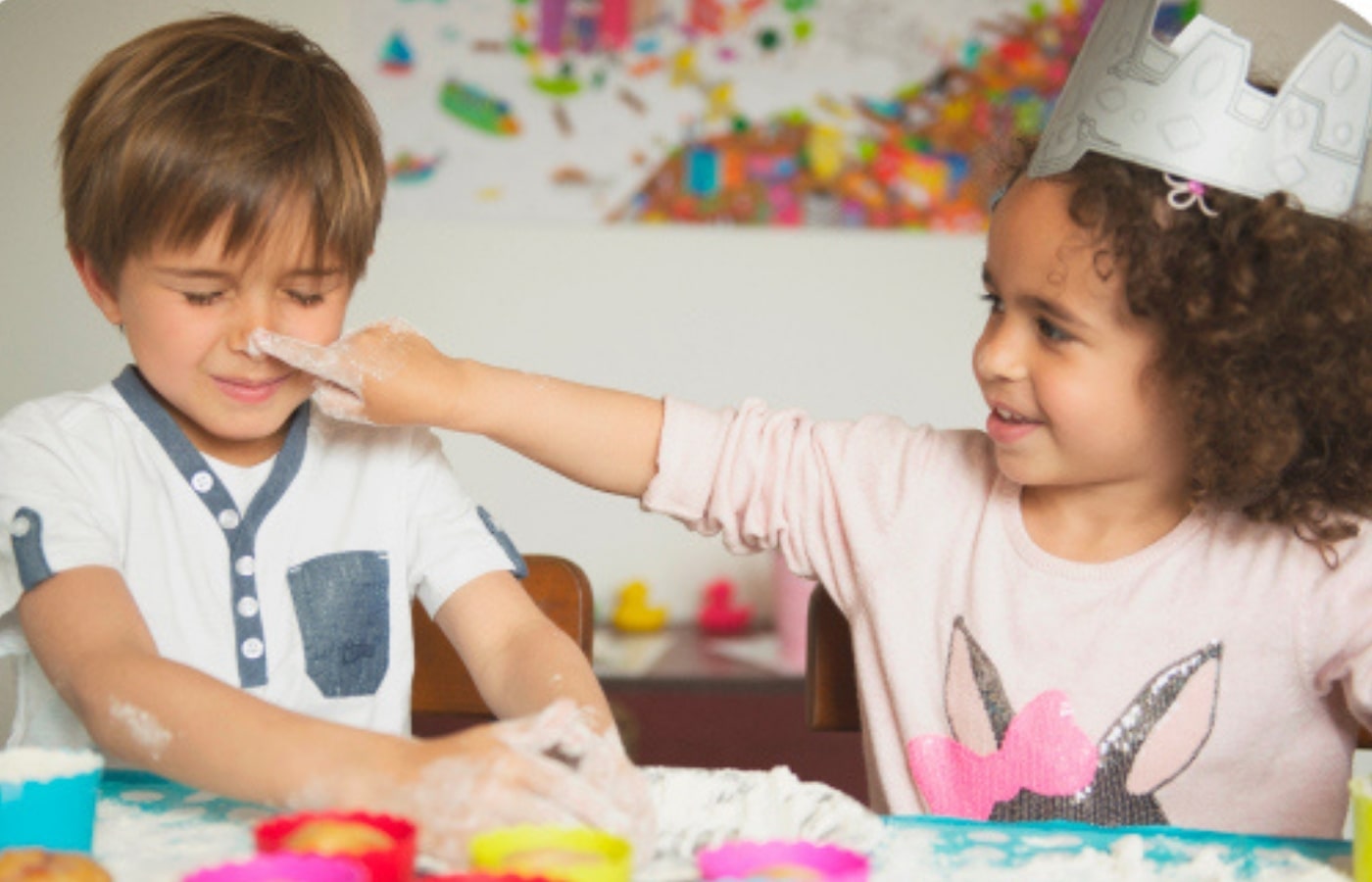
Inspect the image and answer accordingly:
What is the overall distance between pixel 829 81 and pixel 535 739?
2.00 metres

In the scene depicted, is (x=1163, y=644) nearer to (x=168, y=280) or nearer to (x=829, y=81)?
(x=168, y=280)

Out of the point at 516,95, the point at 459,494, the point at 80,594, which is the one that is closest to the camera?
the point at 80,594

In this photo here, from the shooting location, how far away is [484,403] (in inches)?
48.0

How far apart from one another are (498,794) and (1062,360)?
22.5 inches

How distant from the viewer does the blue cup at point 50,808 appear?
826mm

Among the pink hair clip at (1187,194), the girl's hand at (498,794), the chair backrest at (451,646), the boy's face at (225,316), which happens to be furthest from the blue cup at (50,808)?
the pink hair clip at (1187,194)

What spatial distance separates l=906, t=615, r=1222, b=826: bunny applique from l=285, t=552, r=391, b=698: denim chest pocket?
19.0 inches

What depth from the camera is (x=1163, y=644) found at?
1.19m

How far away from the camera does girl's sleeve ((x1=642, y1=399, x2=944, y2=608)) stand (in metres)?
1.26

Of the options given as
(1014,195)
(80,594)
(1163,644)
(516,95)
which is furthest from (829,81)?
(80,594)

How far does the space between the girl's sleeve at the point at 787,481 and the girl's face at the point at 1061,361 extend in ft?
0.39

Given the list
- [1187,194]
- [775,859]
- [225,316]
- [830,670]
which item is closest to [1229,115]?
[1187,194]

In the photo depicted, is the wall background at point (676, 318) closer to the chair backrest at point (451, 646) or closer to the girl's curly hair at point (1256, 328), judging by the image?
the chair backrest at point (451, 646)

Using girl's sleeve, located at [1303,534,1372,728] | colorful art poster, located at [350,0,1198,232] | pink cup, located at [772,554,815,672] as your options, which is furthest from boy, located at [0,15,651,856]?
colorful art poster, located at [350,0,1198,232]
